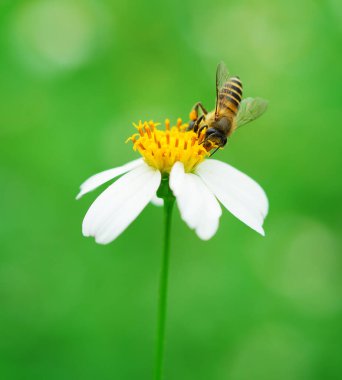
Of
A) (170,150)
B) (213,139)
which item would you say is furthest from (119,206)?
(213,139)

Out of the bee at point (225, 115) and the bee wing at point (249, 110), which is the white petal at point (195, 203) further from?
the bee wing at point (249, 110)

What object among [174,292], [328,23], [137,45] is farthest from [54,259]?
[328,23]

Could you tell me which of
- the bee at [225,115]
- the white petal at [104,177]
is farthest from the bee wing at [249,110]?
the white petal at [104,177]

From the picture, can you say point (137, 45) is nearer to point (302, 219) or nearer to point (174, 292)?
point (302, 219)

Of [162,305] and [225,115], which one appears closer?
[162,305]

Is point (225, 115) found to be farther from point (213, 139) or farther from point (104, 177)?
point (104, 177)

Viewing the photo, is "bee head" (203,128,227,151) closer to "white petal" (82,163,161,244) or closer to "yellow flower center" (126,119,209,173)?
"yellow flower center" (126,119,209,173)
